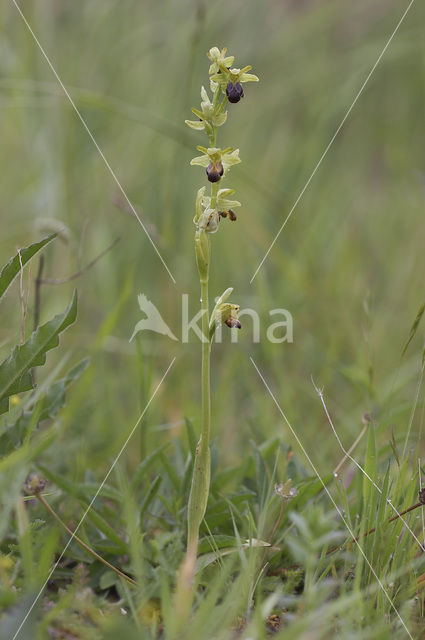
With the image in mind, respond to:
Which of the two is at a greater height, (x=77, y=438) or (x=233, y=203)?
(x=233, y=203)

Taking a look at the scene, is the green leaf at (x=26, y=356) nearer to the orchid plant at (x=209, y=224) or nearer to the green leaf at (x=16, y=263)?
the green leaf at (x=16, y=263)

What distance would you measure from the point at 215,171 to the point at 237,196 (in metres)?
2.42

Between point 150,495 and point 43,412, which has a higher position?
point 43,412

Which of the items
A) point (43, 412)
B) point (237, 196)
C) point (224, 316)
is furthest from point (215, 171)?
point (237, 196)

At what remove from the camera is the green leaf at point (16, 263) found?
4.25 feet

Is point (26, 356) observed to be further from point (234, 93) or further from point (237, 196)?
point (237, 196)

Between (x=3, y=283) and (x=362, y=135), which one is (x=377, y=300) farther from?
(x=3, y=283)

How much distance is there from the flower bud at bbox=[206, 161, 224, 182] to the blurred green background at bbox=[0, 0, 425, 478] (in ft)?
2.24

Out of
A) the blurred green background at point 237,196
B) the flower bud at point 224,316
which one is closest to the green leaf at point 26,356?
the flower bud at point 224,316

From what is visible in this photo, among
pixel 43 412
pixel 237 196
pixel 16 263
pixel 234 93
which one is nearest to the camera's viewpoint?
pixel 234 93

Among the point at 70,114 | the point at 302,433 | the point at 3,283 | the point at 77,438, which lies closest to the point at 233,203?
the point at 3,283

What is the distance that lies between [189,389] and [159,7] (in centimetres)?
278

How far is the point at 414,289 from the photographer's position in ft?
9.51

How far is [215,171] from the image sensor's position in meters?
1.22
